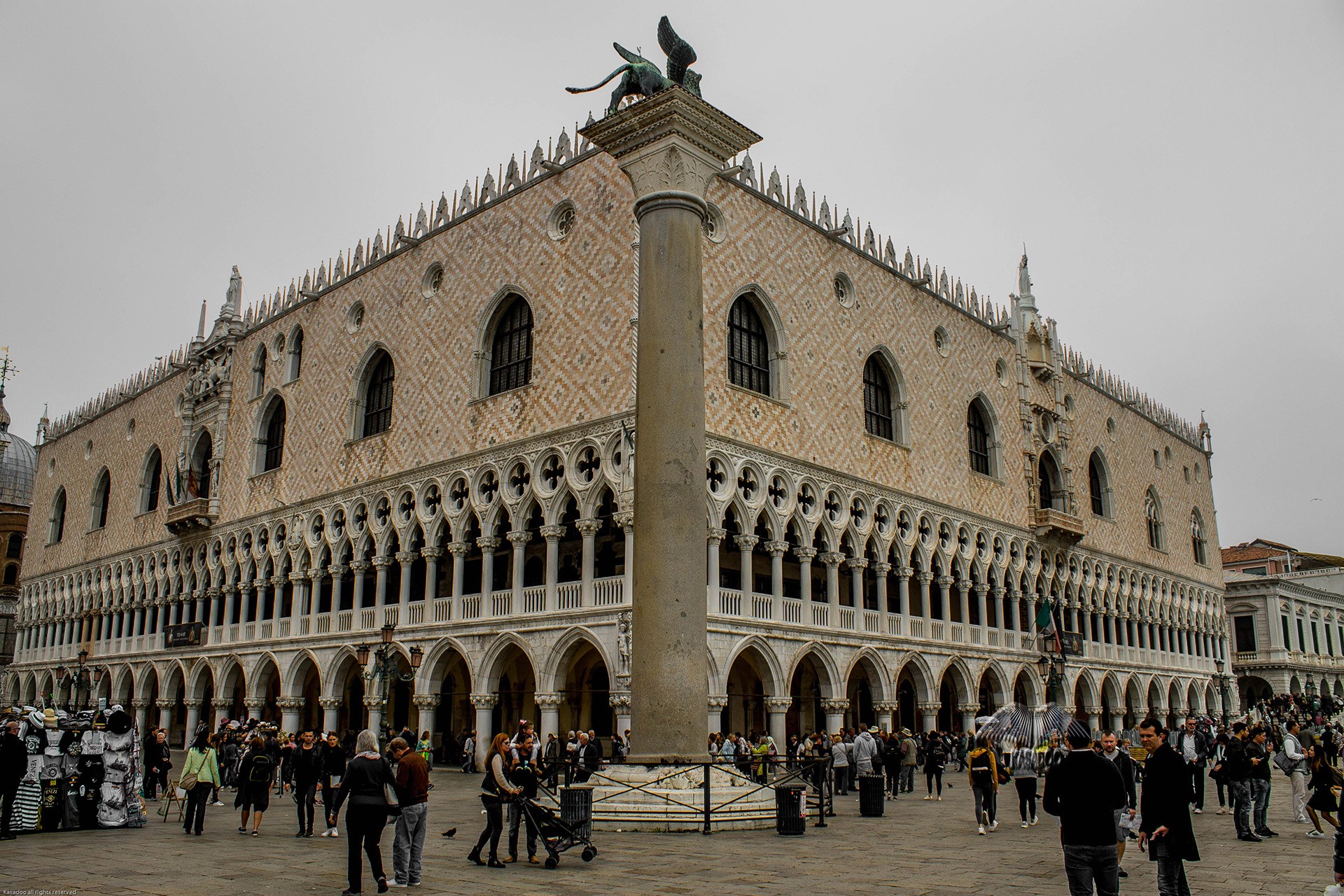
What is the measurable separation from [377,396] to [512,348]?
18.0 ft

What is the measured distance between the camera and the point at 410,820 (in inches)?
324

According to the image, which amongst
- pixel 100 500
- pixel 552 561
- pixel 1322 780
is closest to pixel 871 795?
pixel 1322 780

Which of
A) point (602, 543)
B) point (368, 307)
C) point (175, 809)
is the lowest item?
point (175, 809)

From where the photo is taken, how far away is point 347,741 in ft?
70.8

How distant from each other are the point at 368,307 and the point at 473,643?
10.4 m

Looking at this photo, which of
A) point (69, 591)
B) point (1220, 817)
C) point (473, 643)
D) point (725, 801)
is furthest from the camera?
point (69, 591)

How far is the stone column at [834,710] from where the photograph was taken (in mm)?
23156

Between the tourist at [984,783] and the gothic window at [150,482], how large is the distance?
32.5 meters

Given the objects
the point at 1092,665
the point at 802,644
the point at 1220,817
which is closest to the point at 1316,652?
the point at 1092,665

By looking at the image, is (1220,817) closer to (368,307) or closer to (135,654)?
(368,307)

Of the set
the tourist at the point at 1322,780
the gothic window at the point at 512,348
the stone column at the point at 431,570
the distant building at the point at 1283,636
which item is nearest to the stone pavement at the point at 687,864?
the tourist at the point at 1322,780

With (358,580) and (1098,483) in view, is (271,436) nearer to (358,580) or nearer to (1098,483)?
(358,580)

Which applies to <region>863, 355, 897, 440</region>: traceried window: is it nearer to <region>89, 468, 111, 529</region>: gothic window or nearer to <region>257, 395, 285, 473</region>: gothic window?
<region>257, 395, 285, 473</region>: gothic window

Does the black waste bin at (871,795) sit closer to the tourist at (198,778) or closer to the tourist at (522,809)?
the tourist at (522,809)
